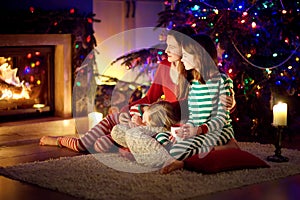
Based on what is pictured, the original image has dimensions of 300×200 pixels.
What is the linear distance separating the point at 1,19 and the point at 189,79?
1504mm

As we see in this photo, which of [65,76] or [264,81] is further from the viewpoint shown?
[65,76]

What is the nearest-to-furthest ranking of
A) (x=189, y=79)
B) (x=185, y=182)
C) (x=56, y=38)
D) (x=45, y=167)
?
(x=185, y=182), (x=45, y=167), (x=189, y=79), (x=56, y=38)

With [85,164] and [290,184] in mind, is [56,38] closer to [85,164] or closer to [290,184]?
[85,164]

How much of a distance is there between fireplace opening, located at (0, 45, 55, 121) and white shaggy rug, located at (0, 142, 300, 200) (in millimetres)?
1185

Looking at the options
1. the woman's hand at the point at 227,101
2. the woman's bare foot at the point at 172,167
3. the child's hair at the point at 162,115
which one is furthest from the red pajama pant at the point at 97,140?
the woman's hand at the point at 227,101

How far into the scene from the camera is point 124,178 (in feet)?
11.5

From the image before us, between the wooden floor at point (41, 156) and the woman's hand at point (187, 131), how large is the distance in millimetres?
514

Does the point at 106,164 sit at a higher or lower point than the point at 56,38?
lower

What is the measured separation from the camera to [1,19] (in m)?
4.73

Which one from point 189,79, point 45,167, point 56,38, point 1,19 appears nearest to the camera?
point 45,167

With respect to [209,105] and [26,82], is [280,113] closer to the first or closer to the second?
[209,105]

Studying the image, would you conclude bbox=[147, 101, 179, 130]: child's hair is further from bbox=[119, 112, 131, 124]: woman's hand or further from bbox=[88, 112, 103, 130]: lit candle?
bbox=[88, 112, 103, 130]: lit candle

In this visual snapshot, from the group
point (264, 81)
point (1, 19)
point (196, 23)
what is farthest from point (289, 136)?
point (1, 19)

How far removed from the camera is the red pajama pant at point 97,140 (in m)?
4.28
